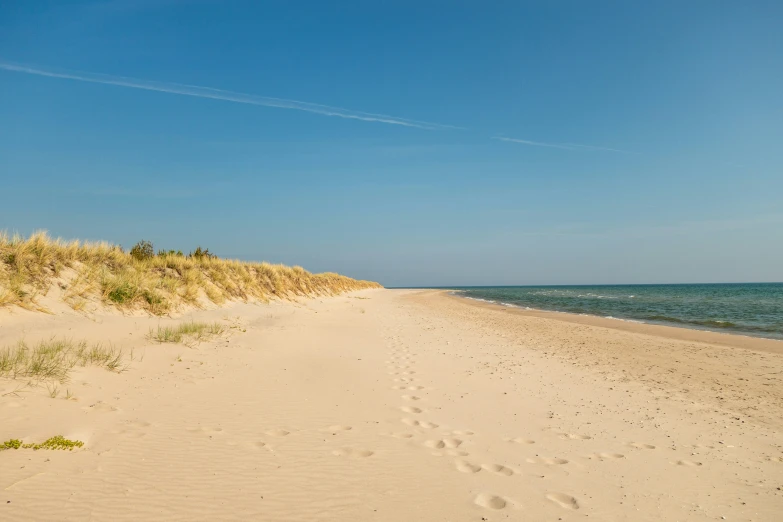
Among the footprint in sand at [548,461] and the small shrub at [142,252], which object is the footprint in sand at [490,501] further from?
the small shrub at [142,252]

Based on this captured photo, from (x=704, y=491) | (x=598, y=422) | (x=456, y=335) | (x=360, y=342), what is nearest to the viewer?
(x=704, y=491)

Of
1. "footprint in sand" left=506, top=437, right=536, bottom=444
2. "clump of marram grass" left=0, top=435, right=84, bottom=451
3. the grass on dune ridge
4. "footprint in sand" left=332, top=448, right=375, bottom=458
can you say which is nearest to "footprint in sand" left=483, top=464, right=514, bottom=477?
"footprint in sand" left=506, top=437, right=536, bottom=444

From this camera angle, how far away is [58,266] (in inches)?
463

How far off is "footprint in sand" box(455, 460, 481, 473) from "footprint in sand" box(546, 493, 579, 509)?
2.39 feet

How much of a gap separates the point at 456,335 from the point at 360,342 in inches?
156

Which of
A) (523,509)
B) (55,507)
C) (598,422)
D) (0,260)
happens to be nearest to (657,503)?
(523,509)

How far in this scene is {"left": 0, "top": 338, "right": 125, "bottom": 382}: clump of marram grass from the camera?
5734 millimetres

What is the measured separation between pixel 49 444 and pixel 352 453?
2919mm

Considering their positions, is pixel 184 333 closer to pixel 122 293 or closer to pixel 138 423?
pixel 122 293

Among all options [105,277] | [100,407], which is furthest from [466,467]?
[105,277]

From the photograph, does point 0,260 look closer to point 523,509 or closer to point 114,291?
point 114,291

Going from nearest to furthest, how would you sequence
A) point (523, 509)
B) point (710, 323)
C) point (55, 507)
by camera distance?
point (55, 507) → point (523, 509) → point (710, 323)

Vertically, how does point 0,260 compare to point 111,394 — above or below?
above

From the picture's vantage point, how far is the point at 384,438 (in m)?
4.96
